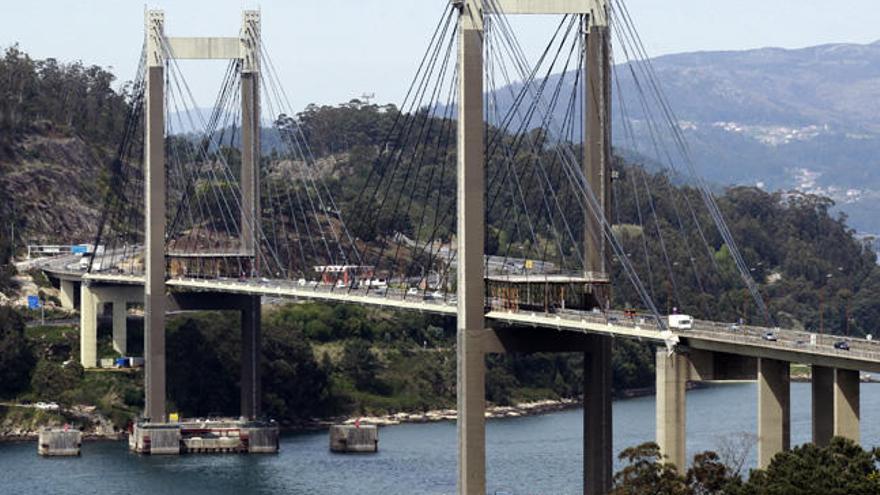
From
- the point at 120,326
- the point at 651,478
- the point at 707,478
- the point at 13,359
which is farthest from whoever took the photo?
the point at 120,326

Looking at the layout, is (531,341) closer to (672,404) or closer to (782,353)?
(672,404)

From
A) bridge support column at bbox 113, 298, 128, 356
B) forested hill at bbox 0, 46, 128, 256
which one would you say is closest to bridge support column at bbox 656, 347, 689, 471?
bridge support column at bbox 113, 298, 128, 356

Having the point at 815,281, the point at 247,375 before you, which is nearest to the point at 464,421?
the point at 247,375

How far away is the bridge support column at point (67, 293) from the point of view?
111 metres

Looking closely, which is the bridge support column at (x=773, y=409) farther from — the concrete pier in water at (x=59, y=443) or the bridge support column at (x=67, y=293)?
the bridge support column at (x=67, y=293)

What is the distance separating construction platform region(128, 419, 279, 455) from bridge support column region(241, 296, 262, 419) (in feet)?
7.41

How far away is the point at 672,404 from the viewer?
176 ft

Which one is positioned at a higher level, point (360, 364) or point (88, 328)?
point (88, 328)

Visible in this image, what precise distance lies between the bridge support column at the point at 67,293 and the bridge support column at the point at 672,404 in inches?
2434

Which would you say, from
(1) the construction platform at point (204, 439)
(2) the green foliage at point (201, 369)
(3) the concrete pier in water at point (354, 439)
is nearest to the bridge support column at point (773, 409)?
(3) the concrete pier in water at point (354, 439)

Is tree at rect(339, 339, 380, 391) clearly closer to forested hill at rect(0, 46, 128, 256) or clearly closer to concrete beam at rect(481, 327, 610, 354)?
forested hill at rect(0, 46, 128, 256)

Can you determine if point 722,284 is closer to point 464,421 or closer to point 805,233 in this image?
point 805,233

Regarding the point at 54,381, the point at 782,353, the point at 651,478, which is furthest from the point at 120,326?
the point at 782,353

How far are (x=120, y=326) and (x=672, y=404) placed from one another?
173 ft
